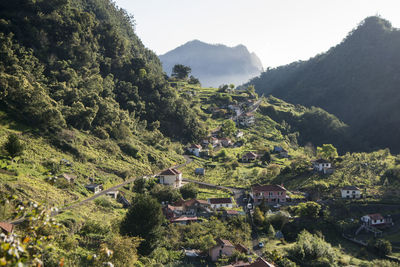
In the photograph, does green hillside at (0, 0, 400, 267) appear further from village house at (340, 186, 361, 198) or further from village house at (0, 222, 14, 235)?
village house at (340, 186, 361, 198)

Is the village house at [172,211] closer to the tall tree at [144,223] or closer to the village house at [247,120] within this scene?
the tall tree at [144,223]

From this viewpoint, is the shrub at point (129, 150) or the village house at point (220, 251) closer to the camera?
the village house at point (220, 251)

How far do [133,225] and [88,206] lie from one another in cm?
978

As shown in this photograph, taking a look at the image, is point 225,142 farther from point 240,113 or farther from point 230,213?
point 230,213

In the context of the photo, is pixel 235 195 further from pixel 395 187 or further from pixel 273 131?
pixel 273 131

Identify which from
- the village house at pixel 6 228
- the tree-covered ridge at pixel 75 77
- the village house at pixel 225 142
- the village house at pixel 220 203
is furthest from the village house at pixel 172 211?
the village house at pixel 225 142

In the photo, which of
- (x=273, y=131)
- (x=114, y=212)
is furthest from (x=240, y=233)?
(x=273, y=131)

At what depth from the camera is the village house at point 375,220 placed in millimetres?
41500

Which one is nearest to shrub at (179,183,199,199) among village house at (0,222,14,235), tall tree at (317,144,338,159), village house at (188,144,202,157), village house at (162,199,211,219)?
village house at (162,199,211,219)

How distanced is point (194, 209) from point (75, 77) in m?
40.1

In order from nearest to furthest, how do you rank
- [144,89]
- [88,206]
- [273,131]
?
[88,206], [144,89], [273,131]

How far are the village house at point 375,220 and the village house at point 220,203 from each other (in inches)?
746

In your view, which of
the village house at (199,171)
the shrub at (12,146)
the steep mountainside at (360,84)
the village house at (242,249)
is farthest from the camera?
the steep mountainside at (360,84)

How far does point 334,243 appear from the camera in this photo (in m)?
39.2
